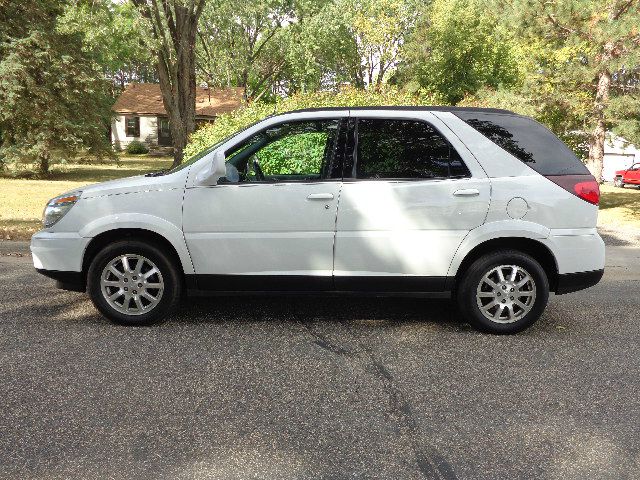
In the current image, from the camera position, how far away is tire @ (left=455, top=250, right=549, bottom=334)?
5.11m

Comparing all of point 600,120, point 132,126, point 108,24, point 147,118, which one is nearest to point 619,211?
point 600,120

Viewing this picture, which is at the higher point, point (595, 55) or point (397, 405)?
point (595, 55)

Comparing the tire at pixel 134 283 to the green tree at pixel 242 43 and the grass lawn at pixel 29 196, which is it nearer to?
the grass lawn at pixel 29 196

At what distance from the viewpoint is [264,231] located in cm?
506

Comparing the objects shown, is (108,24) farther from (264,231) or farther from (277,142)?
(264,231)

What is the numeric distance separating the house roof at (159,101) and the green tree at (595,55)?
3510cm

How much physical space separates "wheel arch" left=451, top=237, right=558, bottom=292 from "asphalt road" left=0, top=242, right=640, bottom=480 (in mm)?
554

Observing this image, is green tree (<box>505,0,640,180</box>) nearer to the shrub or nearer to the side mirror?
the side mirror

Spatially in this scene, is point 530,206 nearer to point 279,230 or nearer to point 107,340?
point 279,230

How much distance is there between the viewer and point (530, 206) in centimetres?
505

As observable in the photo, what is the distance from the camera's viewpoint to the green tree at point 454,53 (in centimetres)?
4406

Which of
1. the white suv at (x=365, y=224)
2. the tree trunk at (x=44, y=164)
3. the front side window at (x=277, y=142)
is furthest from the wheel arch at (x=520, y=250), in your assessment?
the tree trunk at (x=44, y=164)

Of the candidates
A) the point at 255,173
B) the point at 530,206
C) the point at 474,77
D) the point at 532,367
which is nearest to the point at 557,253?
the point at 530,206

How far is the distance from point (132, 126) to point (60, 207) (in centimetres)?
4919
